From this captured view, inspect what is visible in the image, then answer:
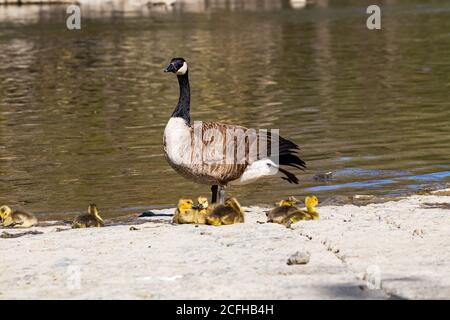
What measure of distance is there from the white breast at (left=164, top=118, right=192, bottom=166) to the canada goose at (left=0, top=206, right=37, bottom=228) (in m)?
1.81

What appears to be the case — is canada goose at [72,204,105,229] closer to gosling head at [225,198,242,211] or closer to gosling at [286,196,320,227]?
gosling head at [225,198,242,211]

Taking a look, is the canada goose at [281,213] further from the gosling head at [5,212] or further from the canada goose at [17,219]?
the gosling head at [5,212]

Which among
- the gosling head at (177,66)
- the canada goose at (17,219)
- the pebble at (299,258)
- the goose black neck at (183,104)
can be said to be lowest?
the canada goose at (17,219)

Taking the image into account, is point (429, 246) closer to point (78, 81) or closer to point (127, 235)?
point (127, 235)

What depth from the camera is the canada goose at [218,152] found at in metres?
12.3

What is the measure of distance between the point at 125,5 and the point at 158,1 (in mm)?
4300

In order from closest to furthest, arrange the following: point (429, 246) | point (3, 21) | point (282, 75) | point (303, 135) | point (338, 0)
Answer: point (429, 246), point (303, 135), point (282, 75), point (3, 21), point (338, 0)

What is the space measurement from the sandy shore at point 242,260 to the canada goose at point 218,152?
2.16ft

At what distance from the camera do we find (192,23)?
56.7m

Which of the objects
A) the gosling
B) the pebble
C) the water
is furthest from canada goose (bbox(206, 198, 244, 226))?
the water

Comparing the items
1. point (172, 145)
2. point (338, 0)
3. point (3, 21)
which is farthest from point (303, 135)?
point (338, 0)

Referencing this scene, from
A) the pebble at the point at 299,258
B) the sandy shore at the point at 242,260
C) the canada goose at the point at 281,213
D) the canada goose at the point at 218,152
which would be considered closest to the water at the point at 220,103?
the canada goose at the point at 218,152

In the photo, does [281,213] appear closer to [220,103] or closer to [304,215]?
[304,215]

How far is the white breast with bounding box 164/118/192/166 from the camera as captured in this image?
12250 millimetres
